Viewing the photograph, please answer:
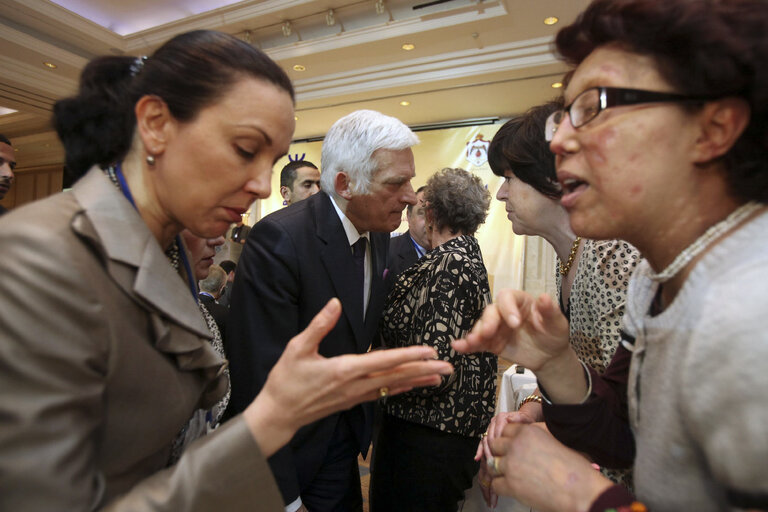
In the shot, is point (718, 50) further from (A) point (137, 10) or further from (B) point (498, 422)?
(A) point (137, 10)

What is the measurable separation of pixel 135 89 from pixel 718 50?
111 cm

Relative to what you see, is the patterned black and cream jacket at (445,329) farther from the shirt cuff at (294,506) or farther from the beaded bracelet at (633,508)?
the beaded bracelet at (633,508)

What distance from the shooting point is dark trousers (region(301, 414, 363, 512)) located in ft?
5.64

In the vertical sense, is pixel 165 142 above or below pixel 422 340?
above

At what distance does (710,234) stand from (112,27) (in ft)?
25.4

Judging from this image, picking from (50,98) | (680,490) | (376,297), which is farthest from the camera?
(50,98)

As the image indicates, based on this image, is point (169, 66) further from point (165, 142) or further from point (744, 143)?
point (744, 143)

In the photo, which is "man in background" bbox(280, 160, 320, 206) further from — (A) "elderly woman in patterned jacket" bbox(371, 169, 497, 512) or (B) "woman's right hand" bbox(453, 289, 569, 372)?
(B) "woman's right hand" bbox(453, 289, 569, 372)

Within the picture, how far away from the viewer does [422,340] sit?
1.73 metres

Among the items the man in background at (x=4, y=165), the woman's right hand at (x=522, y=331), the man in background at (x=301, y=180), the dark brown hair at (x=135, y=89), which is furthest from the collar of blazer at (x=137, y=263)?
the man in background at (x=301, y=180)

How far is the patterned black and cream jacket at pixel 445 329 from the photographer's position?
1720 millimetres

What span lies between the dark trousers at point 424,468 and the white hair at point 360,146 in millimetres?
1027

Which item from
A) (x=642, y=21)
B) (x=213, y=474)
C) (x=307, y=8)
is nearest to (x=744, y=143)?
(x=642, y=21)

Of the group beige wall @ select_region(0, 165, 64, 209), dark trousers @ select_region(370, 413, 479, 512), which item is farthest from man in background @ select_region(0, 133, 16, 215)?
beige wall @ select_region(0, 165, 64, 209)
